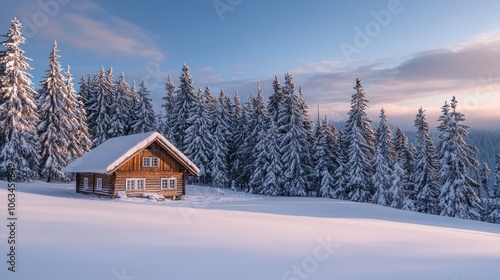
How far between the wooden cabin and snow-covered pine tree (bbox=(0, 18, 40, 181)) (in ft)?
20.6

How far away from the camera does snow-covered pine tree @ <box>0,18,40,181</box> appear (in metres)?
36.9

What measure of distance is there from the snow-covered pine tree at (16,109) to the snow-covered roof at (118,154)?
6288 mm

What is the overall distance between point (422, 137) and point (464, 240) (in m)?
32.9

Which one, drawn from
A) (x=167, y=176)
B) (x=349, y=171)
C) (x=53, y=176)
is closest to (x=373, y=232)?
(x=167, y=176)

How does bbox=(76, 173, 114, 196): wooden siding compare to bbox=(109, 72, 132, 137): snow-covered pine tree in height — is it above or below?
below

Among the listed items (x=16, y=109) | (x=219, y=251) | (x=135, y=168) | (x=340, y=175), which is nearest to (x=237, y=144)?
(x=340, y=175)

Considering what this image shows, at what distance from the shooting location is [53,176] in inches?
1628

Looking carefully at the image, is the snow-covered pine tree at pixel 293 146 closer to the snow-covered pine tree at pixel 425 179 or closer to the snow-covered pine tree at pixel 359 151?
the snow-covered pine tree at pixel 359 151

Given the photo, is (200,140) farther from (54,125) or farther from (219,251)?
(219,251)

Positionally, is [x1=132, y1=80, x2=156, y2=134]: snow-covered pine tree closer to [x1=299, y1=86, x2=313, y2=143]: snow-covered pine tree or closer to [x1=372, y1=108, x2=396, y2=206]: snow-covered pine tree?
[x1=299, y1=86, x2=313, y2=143]: snow-covered pine tree

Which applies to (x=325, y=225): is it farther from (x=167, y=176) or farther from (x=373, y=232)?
(x=167, y=176)

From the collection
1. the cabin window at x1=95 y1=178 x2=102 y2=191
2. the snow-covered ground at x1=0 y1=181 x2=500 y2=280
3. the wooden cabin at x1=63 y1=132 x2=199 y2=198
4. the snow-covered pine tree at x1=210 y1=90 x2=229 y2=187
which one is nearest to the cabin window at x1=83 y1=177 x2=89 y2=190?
the wooden cabin at x1=63 y1=132 x2=199 y2=198

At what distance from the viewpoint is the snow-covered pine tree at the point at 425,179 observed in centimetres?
4331

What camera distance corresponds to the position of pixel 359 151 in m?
43.7
